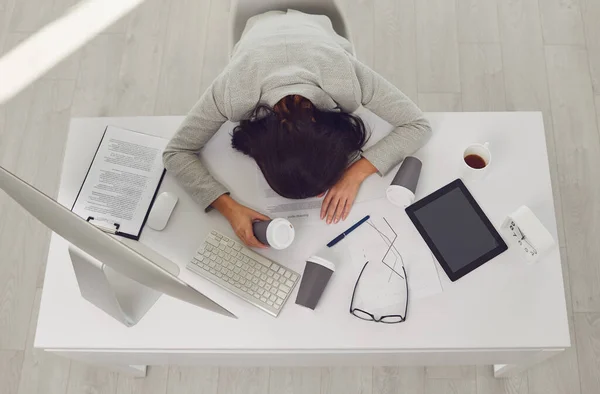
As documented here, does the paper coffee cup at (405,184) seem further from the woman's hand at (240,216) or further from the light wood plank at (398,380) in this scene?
the light wood plank at (398,380)

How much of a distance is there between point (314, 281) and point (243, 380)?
81 centimetres

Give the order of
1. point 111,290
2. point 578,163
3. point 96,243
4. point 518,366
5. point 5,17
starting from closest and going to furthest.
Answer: point 96,243 < point 111,290 < point 518,366 < point 578,163 < point 5,17

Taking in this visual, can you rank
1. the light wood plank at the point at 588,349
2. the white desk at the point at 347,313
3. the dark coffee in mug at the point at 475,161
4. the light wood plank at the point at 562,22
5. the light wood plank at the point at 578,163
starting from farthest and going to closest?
the light wood plank at the point at 562,22
the light wood plank at the point at 578,163
the light wood plank at the point at 588,349
the dark coffee in mug at the point at 475,161
the white desk at the point at 347,313

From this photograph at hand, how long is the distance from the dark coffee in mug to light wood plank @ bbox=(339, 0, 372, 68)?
1013mm

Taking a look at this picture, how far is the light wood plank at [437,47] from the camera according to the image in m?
2.29

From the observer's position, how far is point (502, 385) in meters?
1.92

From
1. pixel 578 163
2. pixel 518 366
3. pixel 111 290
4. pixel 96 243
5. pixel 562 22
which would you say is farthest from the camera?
pixel 562 22

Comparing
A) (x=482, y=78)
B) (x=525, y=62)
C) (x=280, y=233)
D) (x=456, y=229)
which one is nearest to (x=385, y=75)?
(x=482, y=78)

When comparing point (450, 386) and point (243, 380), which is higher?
point (450, 386)

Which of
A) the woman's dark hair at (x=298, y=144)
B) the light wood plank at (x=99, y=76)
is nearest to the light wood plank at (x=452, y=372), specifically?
the woman's dark hair at (x=298, y=144)

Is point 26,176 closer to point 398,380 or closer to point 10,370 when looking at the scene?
point 10,370

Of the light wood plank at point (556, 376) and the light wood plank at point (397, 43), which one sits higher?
the light wood plank at point (397, 43)

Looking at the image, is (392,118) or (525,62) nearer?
(392,118)

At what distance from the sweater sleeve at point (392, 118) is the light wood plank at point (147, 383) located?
1.14 m
